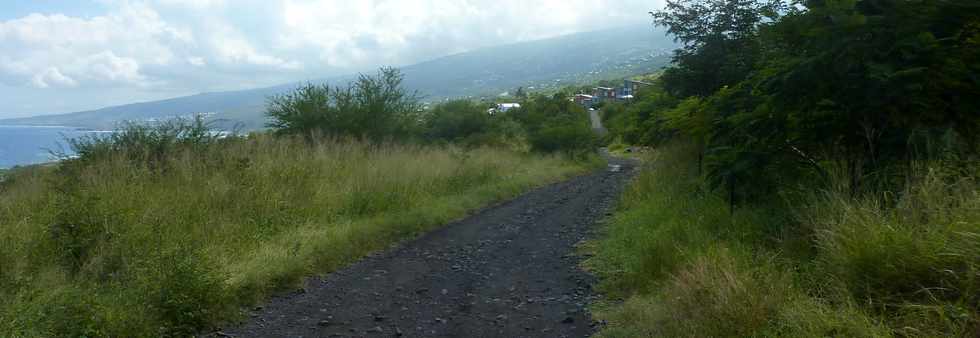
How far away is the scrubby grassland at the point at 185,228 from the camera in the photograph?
612 centimetres

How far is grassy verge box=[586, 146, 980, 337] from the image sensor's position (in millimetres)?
4152

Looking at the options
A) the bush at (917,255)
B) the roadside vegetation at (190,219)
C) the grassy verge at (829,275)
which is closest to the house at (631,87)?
the roadside vegetation at (190,219)

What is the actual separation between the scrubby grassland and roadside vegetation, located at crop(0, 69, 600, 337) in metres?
0.02

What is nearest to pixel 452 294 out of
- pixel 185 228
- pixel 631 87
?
pixel 185 228

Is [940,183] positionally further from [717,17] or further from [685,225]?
[717,17]

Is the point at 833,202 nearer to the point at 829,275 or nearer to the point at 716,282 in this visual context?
the point at 829,275

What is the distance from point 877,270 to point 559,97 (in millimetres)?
46874

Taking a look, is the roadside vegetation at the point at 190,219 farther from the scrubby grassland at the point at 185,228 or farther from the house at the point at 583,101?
the house at the point at 583,101

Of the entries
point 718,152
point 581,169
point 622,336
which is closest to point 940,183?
point 622,336

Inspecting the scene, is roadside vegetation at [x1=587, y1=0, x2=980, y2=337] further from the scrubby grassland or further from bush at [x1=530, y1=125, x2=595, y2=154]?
bush at [x1=530, y1=125, x2=595, y2=154]

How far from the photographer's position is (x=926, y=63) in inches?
248

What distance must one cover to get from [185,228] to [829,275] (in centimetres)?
700

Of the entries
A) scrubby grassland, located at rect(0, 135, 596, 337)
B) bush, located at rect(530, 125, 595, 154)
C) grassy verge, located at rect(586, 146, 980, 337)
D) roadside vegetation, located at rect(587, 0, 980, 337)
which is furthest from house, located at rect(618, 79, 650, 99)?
grassy verge, located at rect(586, 146, 980, 337)

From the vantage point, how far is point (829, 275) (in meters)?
5.04
